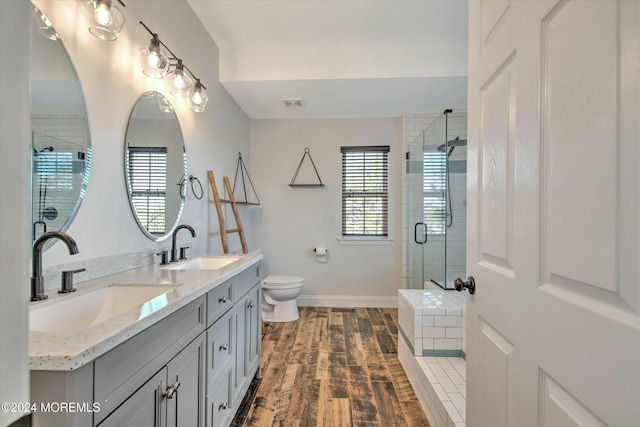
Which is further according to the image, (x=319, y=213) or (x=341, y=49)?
(x=319, y=213)

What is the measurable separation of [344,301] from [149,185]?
266cm

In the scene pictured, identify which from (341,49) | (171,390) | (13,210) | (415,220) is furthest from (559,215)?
(415,220)

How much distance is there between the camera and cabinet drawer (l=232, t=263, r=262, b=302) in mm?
1543

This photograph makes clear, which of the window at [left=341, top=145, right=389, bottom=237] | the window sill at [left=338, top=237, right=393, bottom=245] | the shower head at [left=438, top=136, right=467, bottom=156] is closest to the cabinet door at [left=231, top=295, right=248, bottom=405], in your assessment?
the window sill at [left=338, top=237, right=393, bottom=245]

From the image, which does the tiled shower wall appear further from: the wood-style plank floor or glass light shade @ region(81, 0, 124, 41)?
the wood-style plank floor

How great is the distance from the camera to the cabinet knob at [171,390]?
34.9 inches

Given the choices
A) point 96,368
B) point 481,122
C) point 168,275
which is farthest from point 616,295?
point 168,275

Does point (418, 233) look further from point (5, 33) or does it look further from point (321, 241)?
point (5, 33)

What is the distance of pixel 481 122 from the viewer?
0.93 m

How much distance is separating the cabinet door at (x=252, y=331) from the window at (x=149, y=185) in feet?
2.31

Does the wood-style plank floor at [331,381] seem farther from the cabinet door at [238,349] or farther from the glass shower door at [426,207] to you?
the glass shower door at [426,207]

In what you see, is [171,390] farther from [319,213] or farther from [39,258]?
[319,213]

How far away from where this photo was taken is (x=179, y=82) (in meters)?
1.74

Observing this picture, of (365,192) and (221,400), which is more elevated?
(365,192)
